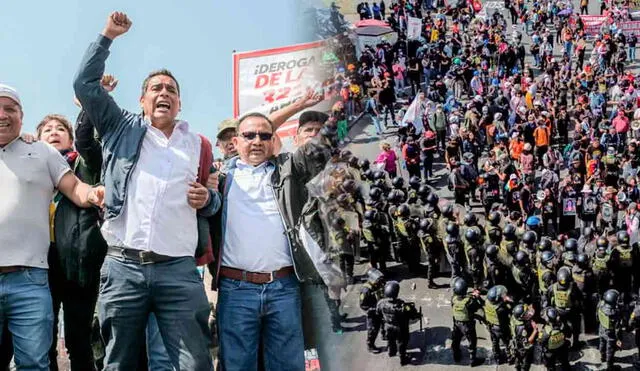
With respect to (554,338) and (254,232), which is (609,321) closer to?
(554,338)

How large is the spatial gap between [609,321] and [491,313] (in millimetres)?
1487

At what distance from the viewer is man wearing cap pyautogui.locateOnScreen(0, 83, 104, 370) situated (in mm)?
3727

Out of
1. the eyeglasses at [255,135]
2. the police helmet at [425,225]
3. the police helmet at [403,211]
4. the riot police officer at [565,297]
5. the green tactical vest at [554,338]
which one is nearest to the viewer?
the eyeglasses at [255,135]

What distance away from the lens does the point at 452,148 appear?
16156 millimetres

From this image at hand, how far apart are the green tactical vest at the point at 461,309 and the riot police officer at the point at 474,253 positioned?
4.97 ft

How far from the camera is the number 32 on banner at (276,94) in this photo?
6266mm

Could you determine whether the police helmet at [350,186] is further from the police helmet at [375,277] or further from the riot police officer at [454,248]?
the riot police officer at [454,248]

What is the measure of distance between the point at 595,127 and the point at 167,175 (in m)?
16.6

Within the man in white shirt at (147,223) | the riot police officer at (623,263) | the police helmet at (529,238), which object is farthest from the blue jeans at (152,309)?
the riot police officer at (623,263)

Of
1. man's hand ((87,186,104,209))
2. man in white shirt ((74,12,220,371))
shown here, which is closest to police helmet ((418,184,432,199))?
man in white shirt ((74,12,220,371))

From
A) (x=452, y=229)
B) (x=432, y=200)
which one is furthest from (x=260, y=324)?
(x=432, y=200)

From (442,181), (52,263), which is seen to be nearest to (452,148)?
(442,181)

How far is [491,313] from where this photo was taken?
33.3ft

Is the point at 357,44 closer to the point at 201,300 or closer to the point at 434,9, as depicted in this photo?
the point at 434,9
